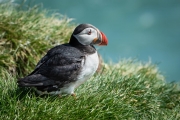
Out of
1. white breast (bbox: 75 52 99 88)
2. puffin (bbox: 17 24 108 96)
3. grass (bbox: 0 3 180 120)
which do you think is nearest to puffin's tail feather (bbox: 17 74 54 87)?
puffin (bbox: 17 24 108 96)

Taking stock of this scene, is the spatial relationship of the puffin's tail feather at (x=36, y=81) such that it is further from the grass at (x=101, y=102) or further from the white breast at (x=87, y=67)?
the white breast at (x=87, y=67)

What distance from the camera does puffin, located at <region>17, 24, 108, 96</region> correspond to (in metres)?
4.73

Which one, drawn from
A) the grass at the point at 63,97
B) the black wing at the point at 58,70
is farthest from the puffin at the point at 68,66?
the grass at the point at 63,97

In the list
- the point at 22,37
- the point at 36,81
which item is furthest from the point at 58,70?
the point at 22,37

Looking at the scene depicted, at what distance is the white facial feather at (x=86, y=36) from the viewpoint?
4.82 meters

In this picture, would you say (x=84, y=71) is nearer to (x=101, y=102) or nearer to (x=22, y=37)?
(x=101, y=102)

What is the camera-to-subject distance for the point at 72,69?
4.73 m

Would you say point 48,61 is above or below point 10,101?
above

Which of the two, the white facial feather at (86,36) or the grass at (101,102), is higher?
the white facial feather at (86,36)

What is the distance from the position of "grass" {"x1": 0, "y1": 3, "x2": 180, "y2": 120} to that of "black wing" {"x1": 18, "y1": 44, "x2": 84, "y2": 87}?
0.18 m

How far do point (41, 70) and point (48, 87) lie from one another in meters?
0.23

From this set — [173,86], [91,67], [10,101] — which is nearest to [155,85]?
[173,86]

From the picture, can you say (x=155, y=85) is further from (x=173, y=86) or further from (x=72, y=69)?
(x=72, y=69)

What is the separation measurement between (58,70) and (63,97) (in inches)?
17.2
